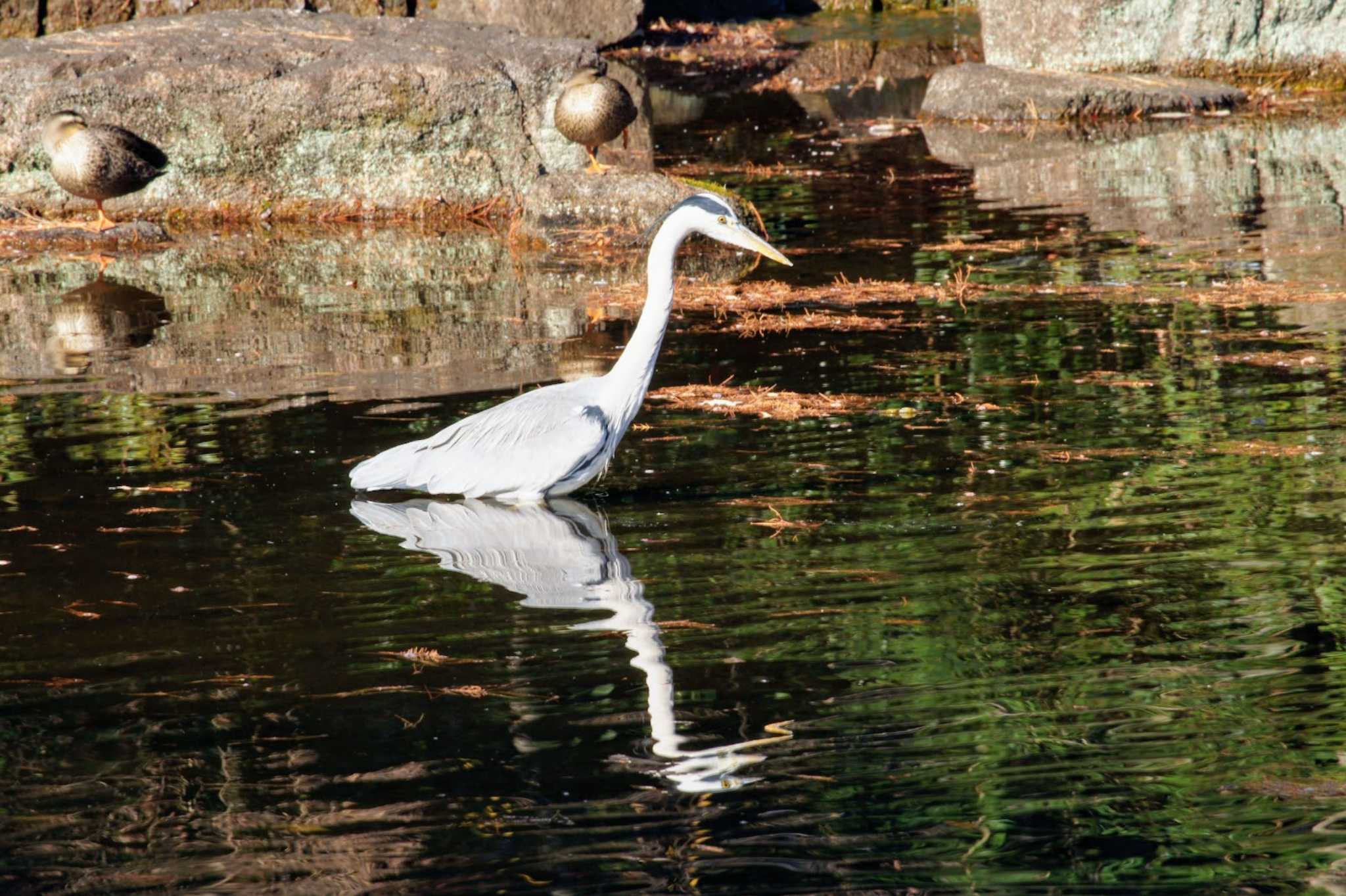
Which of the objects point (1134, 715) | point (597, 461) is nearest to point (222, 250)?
point (597, 461)

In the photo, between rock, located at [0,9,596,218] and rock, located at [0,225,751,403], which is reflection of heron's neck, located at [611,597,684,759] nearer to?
rock, located at [0,225,751,403]

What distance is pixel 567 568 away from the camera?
5.95 metres

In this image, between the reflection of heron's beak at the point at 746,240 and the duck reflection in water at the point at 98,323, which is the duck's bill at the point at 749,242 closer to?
the reflection of heron's beak at the point at 746,240

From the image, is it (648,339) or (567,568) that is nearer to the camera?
(567,568)

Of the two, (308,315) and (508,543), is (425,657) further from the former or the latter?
(308,315)

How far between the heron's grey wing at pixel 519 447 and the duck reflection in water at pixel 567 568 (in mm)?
132

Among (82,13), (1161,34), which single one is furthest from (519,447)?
(82,13)

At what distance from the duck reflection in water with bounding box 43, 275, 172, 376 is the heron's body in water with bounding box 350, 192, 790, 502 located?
3314 mm

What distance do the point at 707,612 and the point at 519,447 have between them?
1512mm

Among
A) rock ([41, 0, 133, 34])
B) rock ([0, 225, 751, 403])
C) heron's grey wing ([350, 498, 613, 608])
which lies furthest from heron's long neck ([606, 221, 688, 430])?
rock ([41, 0, 133, 34])

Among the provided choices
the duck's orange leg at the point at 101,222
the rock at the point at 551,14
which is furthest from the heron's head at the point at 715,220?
the rock at the point at 551,14

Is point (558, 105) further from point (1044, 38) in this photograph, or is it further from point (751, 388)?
point (1044, 38)

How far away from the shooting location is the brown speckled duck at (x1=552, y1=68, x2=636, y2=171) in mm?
12938

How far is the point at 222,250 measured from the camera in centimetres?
1311
